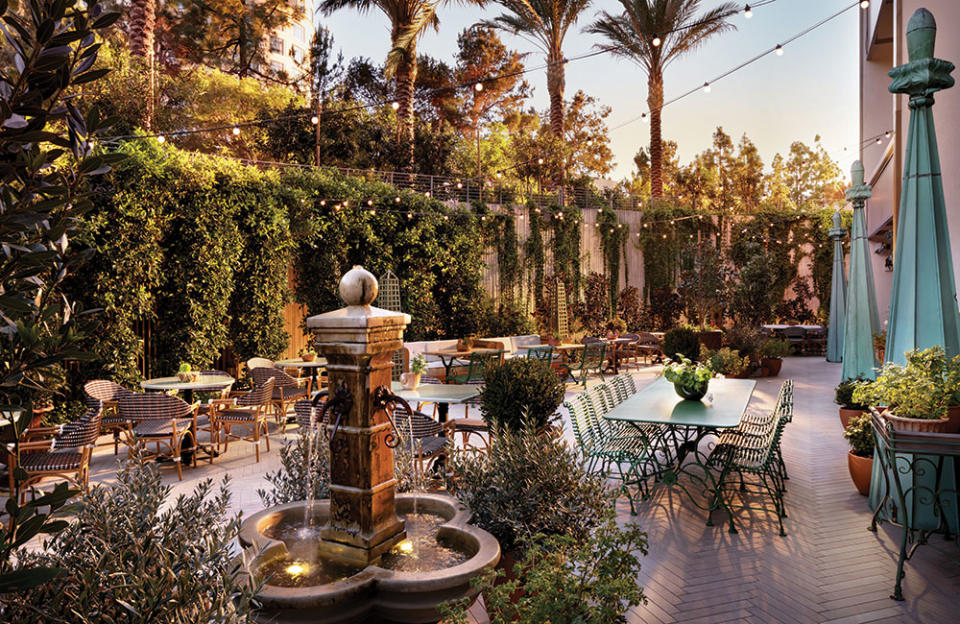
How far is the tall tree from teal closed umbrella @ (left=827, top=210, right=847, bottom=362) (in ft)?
32.8

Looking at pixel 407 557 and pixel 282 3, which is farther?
pixel 282 3

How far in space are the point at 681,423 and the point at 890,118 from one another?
12659 millimetres

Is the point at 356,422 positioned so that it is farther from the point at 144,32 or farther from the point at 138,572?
the point at 144,32

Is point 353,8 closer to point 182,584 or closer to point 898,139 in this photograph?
point 898,139

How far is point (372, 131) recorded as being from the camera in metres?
15.9

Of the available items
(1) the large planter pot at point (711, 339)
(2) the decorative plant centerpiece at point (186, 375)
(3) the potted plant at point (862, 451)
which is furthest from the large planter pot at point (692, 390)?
(1) the large planter pot at point (711, 339)

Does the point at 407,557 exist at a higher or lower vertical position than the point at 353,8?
lower

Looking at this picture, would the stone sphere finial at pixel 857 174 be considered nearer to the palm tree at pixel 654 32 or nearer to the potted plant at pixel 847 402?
the potted plant at pixel 847 402

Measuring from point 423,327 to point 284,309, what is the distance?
281 cm

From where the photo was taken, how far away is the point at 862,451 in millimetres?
5074

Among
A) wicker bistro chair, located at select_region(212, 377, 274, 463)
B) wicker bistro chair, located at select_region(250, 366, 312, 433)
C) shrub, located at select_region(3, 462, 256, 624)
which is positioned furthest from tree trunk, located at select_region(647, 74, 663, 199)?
shrub, located at select_region(3, 462, 256, 624)

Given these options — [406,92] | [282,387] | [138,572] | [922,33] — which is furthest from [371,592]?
[406,92]

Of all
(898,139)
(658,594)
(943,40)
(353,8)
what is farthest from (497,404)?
(353,8)

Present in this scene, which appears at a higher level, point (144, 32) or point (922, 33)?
point (144, 32)
